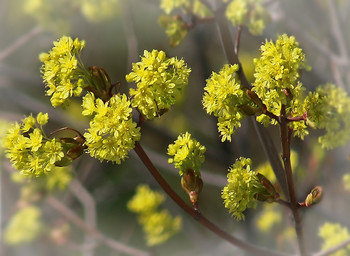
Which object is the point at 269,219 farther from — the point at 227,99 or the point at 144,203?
the point at 227,99

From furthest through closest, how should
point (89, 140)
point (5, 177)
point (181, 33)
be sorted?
1. point (5, 177)
2. point (181, 33)
3. point (89, 140)

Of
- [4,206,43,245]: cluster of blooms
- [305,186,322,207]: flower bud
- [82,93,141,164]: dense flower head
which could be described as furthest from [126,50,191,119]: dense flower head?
[4,206,43,245]: cluster of blooms

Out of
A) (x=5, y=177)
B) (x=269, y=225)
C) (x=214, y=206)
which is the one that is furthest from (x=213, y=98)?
(x=5, y=177)

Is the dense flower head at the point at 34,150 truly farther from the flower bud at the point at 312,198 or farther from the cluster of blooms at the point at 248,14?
the cluster of blooms at the point at 248,14

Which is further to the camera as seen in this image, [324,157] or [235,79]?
[324,157]

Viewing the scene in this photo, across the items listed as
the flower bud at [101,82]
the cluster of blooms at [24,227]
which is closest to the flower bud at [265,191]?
the flower bud at [101,82]

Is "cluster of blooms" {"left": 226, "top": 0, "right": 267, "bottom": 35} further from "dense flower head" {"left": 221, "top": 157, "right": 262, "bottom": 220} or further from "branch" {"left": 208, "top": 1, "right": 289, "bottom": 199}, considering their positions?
"dense flower head" {"left": 221, "top": 157, "right": 262, "bottom": 220}

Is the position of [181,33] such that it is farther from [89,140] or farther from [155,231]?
[155,231]
